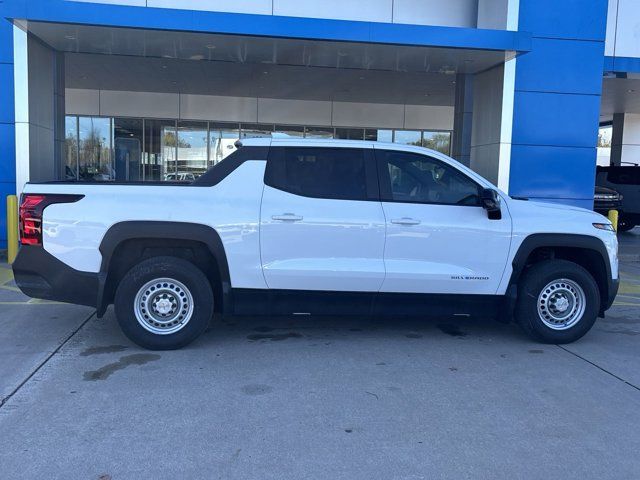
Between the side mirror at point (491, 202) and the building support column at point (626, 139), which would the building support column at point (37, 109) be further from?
the building support column at point (626, 139)

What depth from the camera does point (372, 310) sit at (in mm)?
5777

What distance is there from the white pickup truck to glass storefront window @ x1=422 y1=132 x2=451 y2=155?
54.8 ft

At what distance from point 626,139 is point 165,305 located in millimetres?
22265

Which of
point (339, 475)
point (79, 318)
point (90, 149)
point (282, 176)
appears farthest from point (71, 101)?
point (339, 475)

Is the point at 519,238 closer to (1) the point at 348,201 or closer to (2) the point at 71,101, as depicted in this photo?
(1) the point at 348,201

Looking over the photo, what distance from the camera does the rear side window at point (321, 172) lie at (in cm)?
567

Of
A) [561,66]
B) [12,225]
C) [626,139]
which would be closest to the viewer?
[12,225]

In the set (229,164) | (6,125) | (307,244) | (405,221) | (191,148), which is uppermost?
(191,148)

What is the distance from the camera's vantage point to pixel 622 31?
13617 mm

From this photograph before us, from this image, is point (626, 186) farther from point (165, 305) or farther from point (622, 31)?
point (165, 305)

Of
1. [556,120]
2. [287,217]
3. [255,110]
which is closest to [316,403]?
[287,217]

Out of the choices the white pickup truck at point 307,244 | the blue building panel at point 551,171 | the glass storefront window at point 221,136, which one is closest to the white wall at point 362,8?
the blue building panel at point 551,171

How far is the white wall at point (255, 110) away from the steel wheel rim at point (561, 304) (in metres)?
16.3

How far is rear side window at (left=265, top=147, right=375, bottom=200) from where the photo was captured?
5.67m
